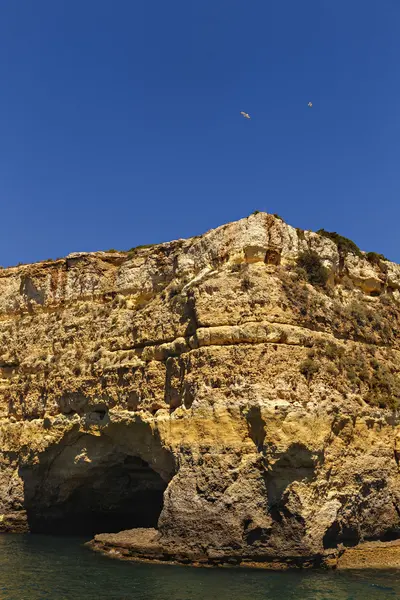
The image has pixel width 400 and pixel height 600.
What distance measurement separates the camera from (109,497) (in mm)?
26453

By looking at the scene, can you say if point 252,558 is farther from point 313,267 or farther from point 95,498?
point 313,267

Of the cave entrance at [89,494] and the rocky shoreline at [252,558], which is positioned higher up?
the cave entrance at [89,494]

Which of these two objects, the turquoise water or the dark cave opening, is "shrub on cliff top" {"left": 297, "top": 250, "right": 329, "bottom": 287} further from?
the turquoise water

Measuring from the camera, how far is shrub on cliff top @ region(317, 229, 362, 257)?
2491 centimetres

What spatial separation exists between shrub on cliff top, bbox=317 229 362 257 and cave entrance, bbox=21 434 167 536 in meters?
11.7

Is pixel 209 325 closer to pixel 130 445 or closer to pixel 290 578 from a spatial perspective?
pixel 130 445

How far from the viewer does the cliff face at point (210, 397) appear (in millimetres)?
19031

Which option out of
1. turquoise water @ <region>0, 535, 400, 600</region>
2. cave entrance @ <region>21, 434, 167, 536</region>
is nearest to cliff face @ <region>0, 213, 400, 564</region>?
cave entrance @ <region>21, 434, 167, 536</region>

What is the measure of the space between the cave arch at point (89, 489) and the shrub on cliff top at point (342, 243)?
11731mm

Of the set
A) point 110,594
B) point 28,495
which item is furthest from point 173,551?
point 28,495

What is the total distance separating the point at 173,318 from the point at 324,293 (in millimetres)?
5806

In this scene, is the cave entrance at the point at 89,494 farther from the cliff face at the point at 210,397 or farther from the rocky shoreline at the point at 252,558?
the rocky shoreline at the point at 252,558

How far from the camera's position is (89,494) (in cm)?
2653

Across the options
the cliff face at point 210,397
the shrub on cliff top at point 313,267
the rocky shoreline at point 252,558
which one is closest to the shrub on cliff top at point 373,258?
the cliff face at point 210,397
